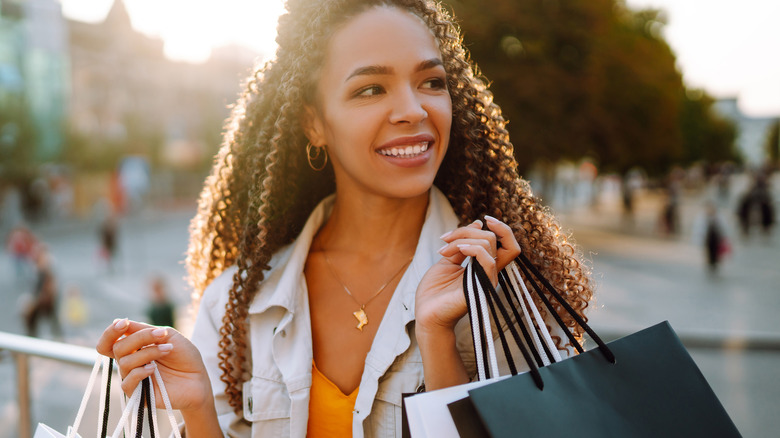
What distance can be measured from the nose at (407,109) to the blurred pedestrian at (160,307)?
7663mm

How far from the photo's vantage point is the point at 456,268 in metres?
1.58

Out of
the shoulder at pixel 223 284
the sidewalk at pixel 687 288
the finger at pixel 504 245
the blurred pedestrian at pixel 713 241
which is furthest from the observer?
the blurred pedestrian at pixel 713 241

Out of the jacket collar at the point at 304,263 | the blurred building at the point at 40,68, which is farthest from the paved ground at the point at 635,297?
the blurred building at the point at 40,68

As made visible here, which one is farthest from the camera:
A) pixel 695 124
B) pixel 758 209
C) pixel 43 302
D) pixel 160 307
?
pixel 695 124

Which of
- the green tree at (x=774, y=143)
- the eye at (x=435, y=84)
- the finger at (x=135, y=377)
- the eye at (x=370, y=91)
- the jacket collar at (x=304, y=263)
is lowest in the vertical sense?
the finger at (x=135, y=377)

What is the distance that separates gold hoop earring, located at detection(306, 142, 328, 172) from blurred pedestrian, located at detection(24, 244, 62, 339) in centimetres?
1015

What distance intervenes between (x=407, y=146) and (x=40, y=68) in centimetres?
4149

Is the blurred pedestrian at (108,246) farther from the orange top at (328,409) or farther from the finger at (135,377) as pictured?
the finger at (135,377)

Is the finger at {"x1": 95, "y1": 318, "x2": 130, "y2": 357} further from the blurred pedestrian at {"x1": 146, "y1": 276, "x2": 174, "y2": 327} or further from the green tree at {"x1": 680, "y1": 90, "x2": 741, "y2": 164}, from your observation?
the green tree at {"x1": 680, "y1": 90, "x2": 741, "y2": 164}

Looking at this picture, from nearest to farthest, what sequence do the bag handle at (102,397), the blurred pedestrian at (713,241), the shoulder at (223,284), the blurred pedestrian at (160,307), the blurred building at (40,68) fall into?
the bag handle at (102,397), the shoulder at (223,284), the blurred pedestrian at (160,307), the blurred pedestrian at (713,241), the blurred building at (40,68)

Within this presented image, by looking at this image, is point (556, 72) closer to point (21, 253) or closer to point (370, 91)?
point (21, 253)

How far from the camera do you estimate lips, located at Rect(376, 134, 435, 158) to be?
1.82 m

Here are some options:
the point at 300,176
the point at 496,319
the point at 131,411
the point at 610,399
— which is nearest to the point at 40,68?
the point at 300,176

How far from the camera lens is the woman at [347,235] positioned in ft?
5.82
